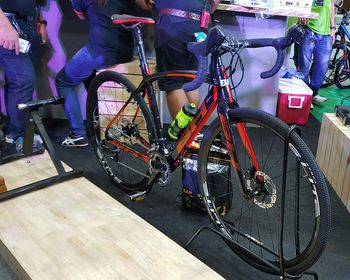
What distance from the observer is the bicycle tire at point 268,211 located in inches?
53.5

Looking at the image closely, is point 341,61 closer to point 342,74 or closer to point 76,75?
point 342,74

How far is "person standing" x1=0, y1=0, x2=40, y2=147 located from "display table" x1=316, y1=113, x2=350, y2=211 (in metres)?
1.89

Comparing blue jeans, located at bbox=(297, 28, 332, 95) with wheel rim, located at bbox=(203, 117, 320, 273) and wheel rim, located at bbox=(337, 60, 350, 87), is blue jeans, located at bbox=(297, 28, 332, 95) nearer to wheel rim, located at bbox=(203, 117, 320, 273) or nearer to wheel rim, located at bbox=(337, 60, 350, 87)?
wheel rim, located at bbox=(337, 60, 350, 87)

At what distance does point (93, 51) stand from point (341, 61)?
343 cm

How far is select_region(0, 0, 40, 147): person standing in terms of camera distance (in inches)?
91.1

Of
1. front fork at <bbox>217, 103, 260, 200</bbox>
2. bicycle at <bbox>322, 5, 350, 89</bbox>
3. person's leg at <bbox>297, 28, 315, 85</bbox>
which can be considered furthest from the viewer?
bicycle at <bbox>322, 5, 350, 89</bbox>

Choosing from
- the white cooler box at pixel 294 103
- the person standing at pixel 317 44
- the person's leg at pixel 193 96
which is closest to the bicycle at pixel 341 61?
the person standing at pixel 317 44


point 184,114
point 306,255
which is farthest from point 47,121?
point 306,255

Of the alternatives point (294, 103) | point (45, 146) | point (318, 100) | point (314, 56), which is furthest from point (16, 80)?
point (318, 100)

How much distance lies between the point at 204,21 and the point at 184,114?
0.76 meters

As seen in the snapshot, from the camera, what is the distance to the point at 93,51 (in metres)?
2.74

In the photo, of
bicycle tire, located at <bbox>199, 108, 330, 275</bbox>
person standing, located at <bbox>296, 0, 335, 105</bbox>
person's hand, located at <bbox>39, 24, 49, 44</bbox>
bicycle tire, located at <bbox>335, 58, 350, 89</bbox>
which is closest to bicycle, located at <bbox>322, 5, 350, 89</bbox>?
bicycle tire, located at <bbox>335, 58, 350, 89</bbox>

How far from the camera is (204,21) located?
232cm

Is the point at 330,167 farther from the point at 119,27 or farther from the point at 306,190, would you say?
the point at 119,27
